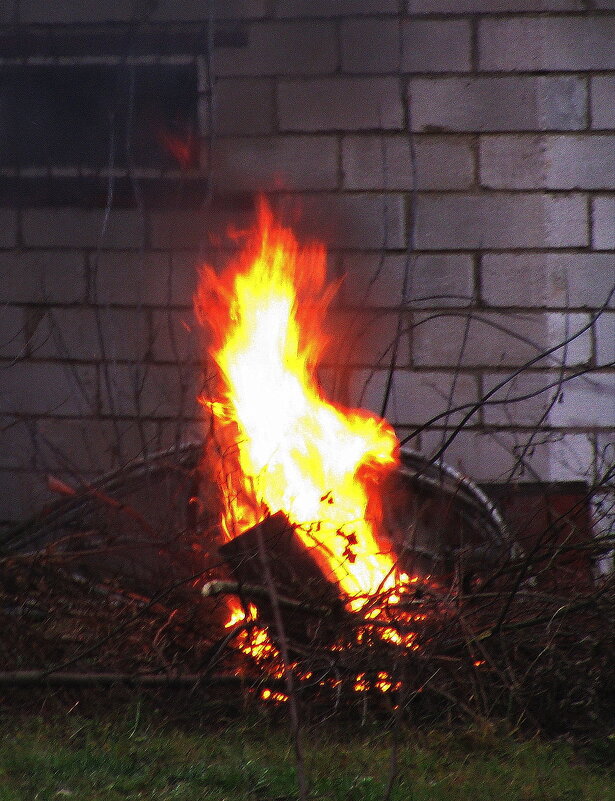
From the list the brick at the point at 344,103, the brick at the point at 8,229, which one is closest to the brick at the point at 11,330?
the brick at the point at 8,229

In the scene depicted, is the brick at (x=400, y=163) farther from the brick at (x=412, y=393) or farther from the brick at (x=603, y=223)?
the brick at (x=412, y=393)

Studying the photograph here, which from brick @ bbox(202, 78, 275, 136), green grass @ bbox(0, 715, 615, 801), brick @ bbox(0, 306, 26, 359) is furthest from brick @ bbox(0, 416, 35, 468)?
green grass @ bbox(0, 715, 615, 801)

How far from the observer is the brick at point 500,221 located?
532cm

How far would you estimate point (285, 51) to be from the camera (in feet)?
17.6

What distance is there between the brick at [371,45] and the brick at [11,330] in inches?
86.3

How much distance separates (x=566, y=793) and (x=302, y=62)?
12.5 feet

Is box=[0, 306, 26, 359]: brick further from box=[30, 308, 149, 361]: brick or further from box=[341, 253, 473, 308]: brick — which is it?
box=[341, 253, 473, 308]: brick

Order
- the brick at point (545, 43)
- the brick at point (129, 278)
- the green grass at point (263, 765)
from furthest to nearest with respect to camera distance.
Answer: the brick at point (129, 278), the brick at point (545, 43), the green grass at point (263, 765)

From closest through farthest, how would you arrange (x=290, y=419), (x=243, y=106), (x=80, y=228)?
1. (x=290, y=419)
2. (x=243, y=106)
3. (x=80, y=228)

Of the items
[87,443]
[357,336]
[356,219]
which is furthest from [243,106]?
[87,443]

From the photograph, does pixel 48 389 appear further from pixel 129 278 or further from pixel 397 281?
pixel 397 281

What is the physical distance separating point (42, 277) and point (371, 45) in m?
2.13

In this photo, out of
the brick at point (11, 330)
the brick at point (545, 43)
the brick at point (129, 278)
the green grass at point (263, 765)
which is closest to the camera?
the green grass at point (263, 765)

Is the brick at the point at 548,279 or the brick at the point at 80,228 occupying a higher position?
the brick at the point at 80,228
